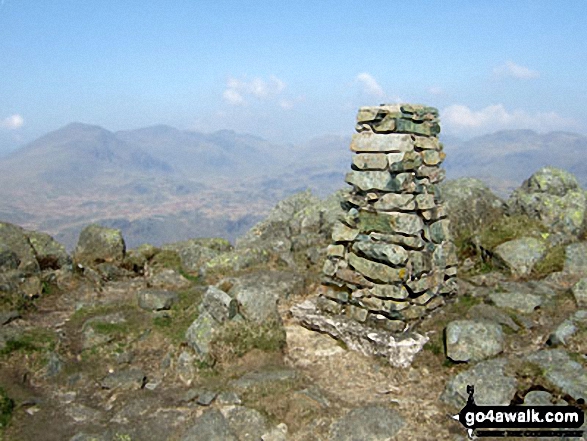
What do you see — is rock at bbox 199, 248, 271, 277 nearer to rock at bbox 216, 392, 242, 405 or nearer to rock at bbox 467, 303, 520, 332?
rock at bbox 216, 392, 242, 405

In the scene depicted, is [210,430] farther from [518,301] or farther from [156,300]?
[518,301]

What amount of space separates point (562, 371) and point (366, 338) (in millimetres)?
3888

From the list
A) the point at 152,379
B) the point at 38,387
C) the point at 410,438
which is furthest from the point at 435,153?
the point at 38,387

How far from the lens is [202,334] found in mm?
10766

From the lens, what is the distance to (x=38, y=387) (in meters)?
9.84

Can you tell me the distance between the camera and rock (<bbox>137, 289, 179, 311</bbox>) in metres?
13.6

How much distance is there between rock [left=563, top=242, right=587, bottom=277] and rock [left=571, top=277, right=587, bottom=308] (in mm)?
1407

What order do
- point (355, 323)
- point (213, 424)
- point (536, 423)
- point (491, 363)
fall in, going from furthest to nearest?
point (355, 323) < point (491, 363) < point (213, 424) < point (536, 423)

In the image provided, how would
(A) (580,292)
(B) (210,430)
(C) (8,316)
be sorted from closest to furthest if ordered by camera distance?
1. (B) (210,430)
2. (A) (580,292)
3. (C) (8,316)

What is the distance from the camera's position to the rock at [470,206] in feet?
55.6

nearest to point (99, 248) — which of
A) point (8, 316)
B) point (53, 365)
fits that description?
point (8, 316)

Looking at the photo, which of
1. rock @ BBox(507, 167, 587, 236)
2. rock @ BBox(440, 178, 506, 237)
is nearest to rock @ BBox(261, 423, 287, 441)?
rock @ BBox(440, 178, 506, 237)

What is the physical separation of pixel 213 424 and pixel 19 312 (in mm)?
8689

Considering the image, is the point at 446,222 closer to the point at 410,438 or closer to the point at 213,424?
the point at 410,438
